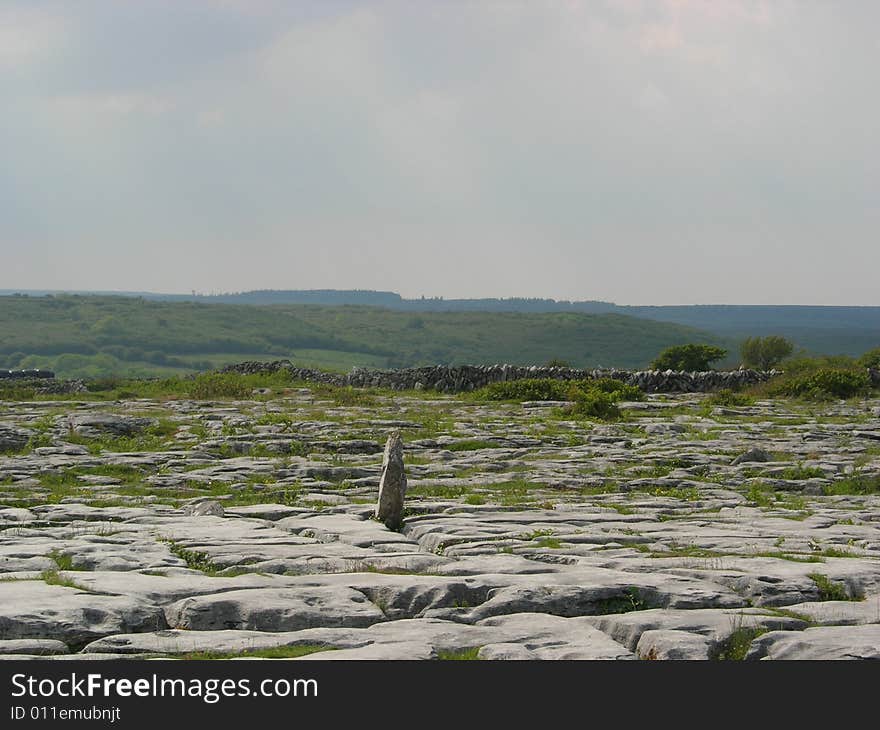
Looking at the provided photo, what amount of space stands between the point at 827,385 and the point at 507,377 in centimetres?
1303

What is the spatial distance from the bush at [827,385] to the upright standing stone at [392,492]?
26936 mm

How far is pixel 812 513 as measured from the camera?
1803cm

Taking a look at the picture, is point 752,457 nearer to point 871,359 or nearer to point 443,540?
point 443,540

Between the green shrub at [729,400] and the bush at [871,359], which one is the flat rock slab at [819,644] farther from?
the bush at [871,359]

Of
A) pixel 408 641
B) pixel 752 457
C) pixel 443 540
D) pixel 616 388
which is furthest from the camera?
pixel 616 388

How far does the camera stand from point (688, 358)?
182ft

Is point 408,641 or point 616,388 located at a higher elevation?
point 616,388

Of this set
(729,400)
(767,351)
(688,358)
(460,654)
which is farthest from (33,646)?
(767,351)

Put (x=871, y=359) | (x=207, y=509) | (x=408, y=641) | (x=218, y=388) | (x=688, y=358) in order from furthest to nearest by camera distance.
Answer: (x=688, y=358) → (x=871, y=359) → (x=218, y=388) → (x=207, y=509) → (x=408, y=641)

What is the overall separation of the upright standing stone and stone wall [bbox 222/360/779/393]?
28721mm

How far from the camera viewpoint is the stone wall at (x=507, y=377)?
44719 mm
